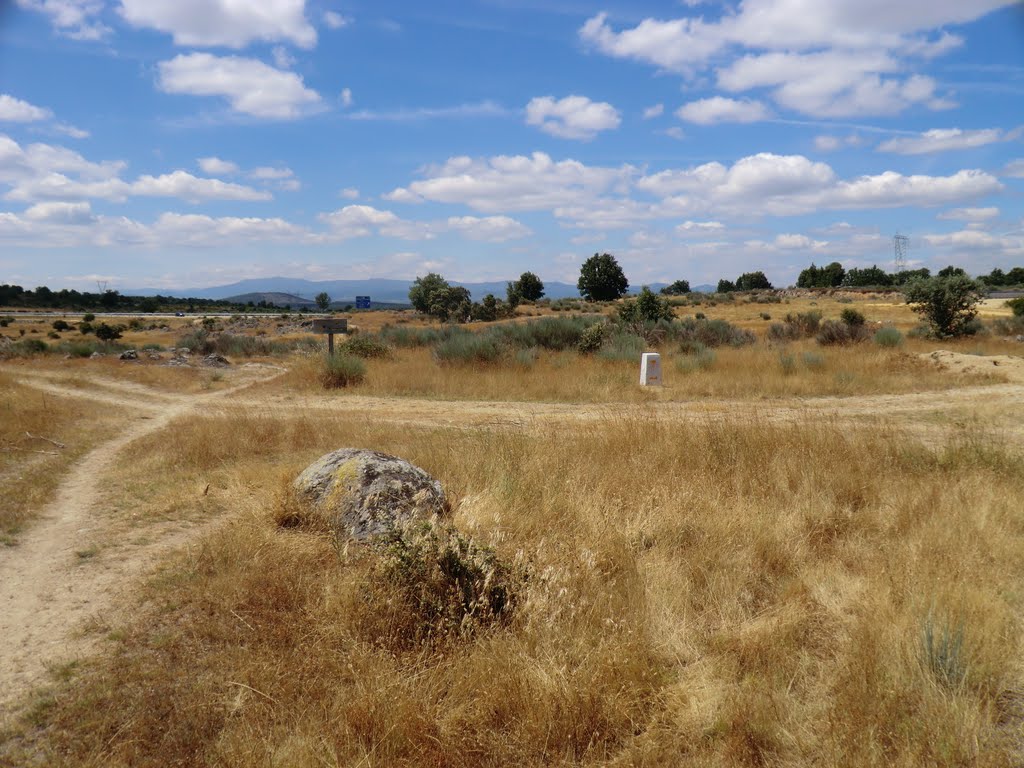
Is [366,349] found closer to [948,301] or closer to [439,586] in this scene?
[439,586]

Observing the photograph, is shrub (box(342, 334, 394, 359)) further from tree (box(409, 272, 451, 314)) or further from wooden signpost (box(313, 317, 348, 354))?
tree (box(409, 272, 451, 314))

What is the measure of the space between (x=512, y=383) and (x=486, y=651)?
11629mm

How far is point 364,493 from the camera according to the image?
5562mm

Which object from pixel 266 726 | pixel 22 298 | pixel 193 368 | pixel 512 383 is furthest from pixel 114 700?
pixel 22 298

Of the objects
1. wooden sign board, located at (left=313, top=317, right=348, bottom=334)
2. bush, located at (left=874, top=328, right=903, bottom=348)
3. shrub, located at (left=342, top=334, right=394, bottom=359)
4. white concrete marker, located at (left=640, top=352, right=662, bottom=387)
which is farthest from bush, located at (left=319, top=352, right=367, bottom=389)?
bush, located at (left=874, top=328, right=903, bottom=348)

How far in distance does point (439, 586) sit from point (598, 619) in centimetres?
101

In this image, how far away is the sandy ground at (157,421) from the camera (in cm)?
423

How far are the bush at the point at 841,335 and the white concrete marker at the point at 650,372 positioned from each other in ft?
34.3

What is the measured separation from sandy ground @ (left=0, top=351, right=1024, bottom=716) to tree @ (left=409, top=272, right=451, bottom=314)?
4344cm

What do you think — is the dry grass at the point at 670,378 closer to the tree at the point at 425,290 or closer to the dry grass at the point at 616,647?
the dry grass at the point at 616,647

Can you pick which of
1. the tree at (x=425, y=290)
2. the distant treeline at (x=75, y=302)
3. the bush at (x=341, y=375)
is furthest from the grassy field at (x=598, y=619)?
the distant treeline at (x=75, y=302)

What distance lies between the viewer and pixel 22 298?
354ft

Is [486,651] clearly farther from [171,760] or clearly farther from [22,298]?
[22,298]

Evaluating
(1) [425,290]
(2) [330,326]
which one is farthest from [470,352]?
(1) [425,290]
